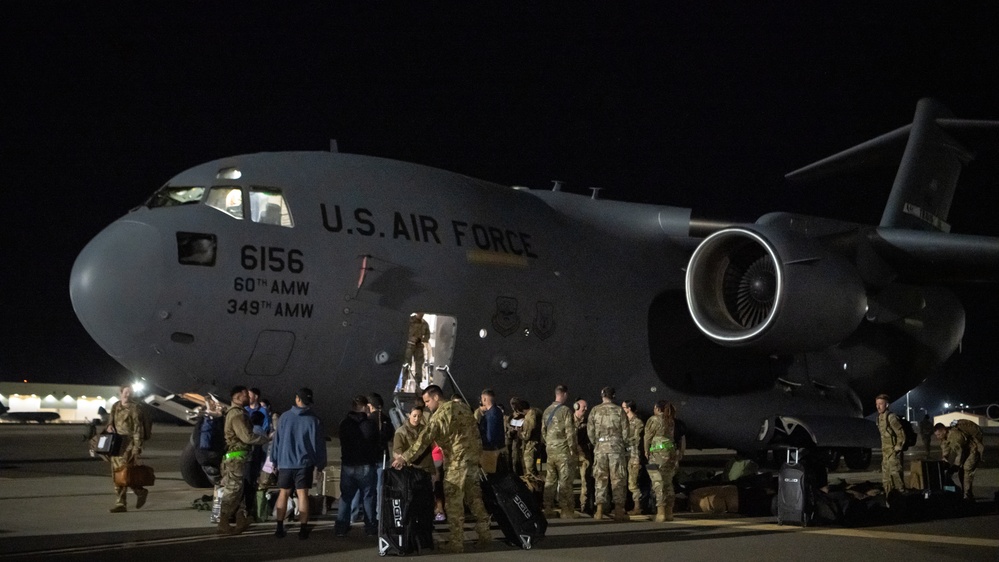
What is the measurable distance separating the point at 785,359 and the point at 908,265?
2.08 meters

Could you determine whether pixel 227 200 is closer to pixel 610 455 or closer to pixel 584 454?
pixel 610 455

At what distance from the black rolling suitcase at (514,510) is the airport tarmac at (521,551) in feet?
0.44

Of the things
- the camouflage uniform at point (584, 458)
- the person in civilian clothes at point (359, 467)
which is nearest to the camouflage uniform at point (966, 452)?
the camouflage uniform at point (584, 458)

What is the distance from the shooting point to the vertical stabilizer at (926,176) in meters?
16.9

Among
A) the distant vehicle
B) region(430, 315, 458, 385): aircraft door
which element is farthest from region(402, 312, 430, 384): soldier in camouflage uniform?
the distant vehicle

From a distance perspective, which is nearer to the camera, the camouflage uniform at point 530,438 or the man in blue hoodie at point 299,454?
the man in blue hoodie at point 299,454

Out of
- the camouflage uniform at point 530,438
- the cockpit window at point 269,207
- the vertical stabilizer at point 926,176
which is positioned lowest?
the camouflage uniform at point 530,438

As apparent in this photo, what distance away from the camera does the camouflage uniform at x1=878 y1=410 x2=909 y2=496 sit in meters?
12.8

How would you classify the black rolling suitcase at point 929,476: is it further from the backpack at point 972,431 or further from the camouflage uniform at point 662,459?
the camouflage uniform at point 662,459

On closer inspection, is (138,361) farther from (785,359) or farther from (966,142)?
(966,142)

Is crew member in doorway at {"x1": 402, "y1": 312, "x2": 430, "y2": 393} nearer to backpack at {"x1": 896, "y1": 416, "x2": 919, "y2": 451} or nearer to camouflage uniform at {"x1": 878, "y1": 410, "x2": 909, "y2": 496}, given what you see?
camouflage uniform at {"x1": 878, "y1": 410, "x2": 909, "y2": 496}

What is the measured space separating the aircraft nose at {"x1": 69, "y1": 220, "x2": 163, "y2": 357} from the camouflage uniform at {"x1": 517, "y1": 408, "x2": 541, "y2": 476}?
14.3 ft

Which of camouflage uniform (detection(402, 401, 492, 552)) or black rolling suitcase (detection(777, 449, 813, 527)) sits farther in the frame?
black rolling suitcase (detection(777, 449, 813, 527))

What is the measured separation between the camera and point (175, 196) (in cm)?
1145
